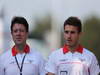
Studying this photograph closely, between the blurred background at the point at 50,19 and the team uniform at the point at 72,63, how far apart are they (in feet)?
5.34

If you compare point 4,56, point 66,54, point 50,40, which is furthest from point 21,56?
point 50,40

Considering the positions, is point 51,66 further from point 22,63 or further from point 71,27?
point 71,27

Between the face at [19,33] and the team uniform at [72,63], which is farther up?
the face at [19,33]

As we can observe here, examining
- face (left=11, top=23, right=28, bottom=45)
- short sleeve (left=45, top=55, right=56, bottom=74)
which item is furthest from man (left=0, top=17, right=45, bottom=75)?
short sleeve (left=45, top=55, right=56, bottom=74)

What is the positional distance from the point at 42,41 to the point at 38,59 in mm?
1650

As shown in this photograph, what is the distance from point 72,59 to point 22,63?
1.74ft

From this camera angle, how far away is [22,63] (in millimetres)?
4504

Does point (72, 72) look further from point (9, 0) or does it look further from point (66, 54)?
point (9, 0)

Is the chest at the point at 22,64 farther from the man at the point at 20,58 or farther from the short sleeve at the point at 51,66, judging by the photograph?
the short sleeve at the point at 51,66

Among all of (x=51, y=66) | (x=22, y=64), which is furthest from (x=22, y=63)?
(x=51, y=66)

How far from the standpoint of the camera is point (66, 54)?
4.48m

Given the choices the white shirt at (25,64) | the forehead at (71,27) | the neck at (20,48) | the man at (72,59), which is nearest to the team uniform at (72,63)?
the man at (72,59)

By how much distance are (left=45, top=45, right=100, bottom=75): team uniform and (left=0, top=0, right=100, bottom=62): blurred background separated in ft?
5.34

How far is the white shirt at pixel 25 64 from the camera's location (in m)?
4.48
